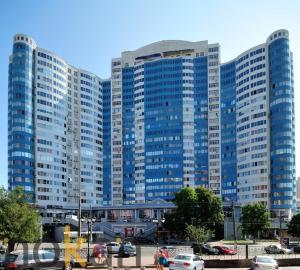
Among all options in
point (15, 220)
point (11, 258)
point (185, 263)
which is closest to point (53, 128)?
point (15, 220)

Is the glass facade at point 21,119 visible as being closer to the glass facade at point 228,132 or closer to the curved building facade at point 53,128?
the curved building facade at point 53,128

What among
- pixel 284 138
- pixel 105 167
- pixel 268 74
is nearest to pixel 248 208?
pixel 284 138

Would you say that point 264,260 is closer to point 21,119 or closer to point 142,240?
point 142,240

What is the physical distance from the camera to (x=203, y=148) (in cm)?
15850

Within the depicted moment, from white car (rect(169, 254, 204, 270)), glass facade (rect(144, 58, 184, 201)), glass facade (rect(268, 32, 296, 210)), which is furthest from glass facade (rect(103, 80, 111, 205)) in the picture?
white car (rect(169, 254, 204, 270))

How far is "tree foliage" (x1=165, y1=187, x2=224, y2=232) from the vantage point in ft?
315

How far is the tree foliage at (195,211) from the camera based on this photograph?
96.1 metres

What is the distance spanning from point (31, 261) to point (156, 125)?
132881 mm

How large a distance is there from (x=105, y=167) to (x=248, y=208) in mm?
82002

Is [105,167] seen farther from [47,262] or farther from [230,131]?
[47,262]

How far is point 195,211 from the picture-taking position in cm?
9619

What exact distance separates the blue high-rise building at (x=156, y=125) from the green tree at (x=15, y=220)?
8926 cm

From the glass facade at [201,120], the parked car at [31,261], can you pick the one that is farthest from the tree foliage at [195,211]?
the parked car at [31,261]

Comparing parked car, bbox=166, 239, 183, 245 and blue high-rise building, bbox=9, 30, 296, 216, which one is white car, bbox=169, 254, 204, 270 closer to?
parked car, bbox=166, 239, 183, 245
